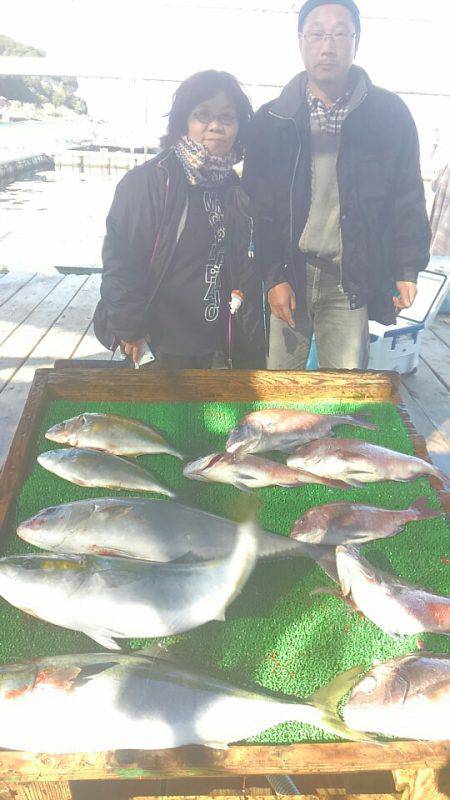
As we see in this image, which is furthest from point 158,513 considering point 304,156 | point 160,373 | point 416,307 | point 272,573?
point 416,307

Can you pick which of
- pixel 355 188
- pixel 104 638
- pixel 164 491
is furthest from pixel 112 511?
pixel 355 188

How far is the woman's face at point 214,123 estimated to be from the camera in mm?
2660

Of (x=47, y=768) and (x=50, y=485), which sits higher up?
(x=50, y=485)

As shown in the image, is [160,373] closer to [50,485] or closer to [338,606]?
[50,485]

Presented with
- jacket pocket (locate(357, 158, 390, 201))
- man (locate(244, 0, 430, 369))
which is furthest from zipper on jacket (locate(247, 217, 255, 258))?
jacket pocket (locate(357, 158, 390, 201))

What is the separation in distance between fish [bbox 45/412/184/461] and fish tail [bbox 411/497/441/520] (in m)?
0.99

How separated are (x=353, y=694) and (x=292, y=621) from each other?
262 mm

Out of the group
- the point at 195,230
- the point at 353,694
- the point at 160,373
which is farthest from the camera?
the point at 195,230

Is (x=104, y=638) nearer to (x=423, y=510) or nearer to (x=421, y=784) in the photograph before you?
(x=421, y=784)

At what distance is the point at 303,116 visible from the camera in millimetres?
3035

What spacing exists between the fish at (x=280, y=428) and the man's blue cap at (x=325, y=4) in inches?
85.6

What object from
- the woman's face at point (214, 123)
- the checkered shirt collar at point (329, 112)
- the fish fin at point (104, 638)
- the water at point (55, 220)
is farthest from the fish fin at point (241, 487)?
the water at point (55, 220)

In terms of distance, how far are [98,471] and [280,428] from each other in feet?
2.70

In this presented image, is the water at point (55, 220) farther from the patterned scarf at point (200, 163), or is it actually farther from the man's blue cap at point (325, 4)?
the man's blue cap at point (325, 4)
